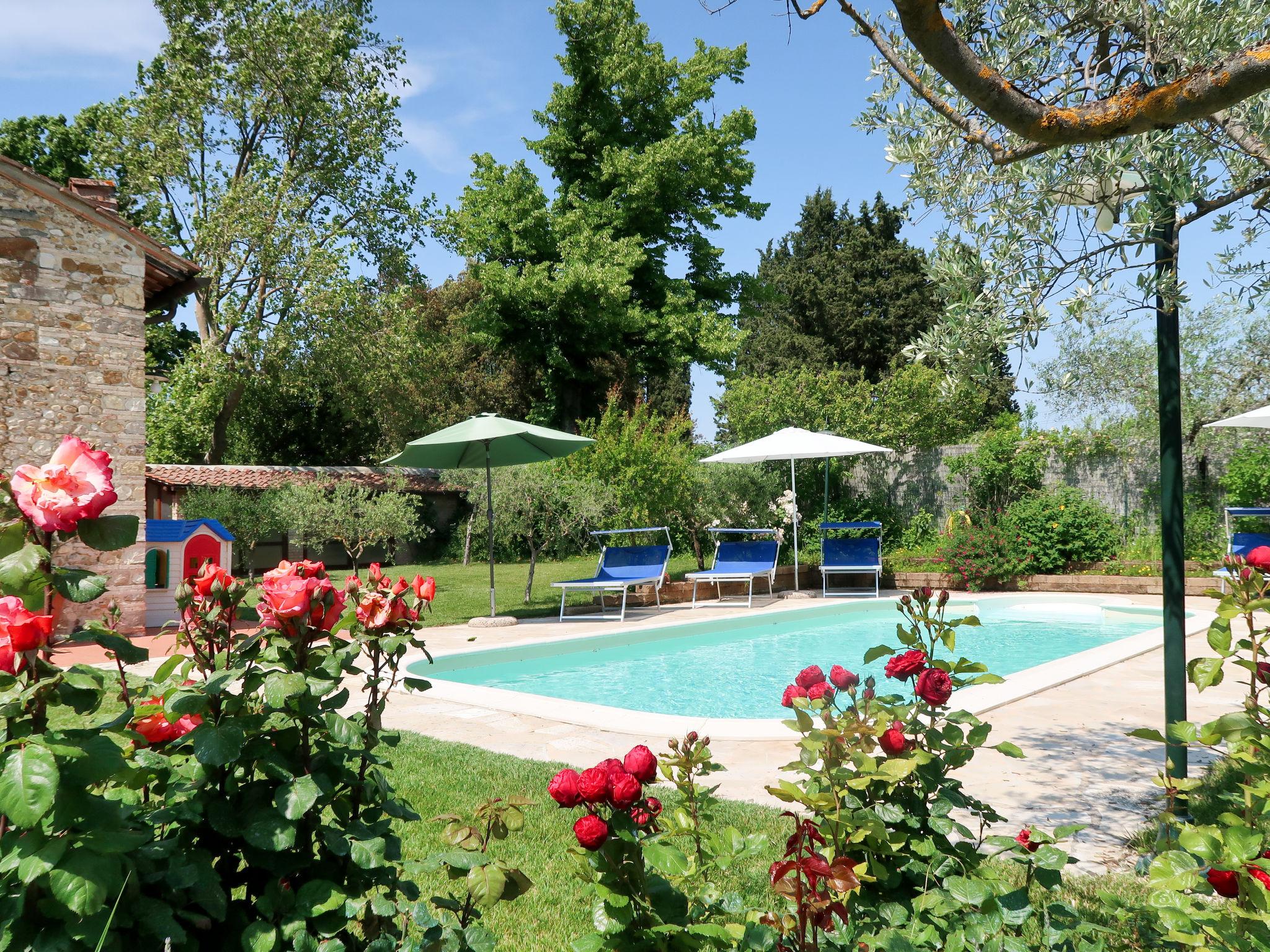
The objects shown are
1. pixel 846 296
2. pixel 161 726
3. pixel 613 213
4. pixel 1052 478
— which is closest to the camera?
pixel 161 726

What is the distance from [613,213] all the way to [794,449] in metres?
12.4

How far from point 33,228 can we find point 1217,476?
1654 centimetres

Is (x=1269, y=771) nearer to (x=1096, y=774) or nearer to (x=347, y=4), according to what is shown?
(x=1096, y=774)

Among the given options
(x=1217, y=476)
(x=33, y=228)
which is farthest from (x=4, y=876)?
(x=1217, y=476)

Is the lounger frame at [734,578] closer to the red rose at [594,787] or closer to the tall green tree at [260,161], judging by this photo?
the red rose at [594,787]

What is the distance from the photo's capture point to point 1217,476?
14.1m

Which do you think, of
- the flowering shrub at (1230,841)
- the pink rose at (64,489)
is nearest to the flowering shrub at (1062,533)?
the flowering shrub at (1230,841)

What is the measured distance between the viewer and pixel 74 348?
8633mm

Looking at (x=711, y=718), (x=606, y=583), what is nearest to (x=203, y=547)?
(x=606, y=583)

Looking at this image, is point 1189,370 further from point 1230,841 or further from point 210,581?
point 210,581

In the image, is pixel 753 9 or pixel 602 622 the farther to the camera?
pixel 602 622

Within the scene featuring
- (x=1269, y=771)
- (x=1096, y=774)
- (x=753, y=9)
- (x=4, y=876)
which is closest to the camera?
(x=4, y=876)

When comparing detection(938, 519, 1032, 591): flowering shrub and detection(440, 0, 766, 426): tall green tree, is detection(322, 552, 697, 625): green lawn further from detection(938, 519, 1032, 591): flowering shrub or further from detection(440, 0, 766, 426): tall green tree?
detection(440, 0, 766, 426): tall green tree

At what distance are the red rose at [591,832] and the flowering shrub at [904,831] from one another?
1.19ft
